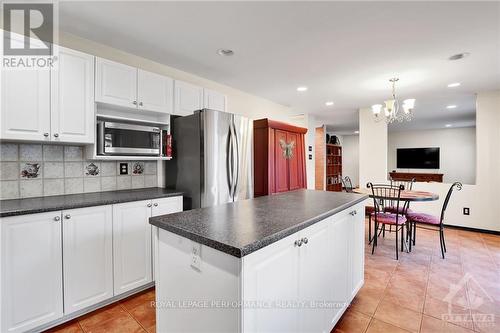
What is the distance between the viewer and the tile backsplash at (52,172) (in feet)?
6.36

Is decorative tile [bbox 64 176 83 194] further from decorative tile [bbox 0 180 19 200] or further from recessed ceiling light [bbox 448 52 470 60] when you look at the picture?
recessed ceiling light [bbox 448 52 470 60]

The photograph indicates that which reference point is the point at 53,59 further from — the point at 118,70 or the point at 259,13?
the point at 259,13

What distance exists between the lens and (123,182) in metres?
2.61

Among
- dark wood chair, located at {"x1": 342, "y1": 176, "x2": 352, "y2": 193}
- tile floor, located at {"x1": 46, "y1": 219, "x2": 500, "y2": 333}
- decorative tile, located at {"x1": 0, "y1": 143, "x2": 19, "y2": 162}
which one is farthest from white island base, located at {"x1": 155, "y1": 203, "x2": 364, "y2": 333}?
dark wood chair, located at {"x1": 342, "y1": 176, "x2": 352, "y2": 193}

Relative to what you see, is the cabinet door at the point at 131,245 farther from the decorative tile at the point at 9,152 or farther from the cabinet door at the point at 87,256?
the decorative tile at the point at 9,152

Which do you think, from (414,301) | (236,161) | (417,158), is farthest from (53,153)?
(417,158)

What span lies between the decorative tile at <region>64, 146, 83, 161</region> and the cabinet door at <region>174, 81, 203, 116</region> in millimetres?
1007

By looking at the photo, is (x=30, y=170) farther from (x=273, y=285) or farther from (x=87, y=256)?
(x=273, y=285)

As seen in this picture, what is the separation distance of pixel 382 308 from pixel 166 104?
2818 mm

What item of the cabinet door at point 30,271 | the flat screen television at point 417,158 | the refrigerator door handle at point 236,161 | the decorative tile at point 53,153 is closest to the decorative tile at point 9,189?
the decorative tile at point 53,153

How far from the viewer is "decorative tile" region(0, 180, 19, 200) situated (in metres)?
1.90

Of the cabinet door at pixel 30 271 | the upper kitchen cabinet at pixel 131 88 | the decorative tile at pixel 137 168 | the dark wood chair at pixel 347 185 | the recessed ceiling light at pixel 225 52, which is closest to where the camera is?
the cabinet door at pixel 30 271

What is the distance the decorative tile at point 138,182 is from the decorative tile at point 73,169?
0.51 m

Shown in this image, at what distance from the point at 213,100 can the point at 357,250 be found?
2.35 m
